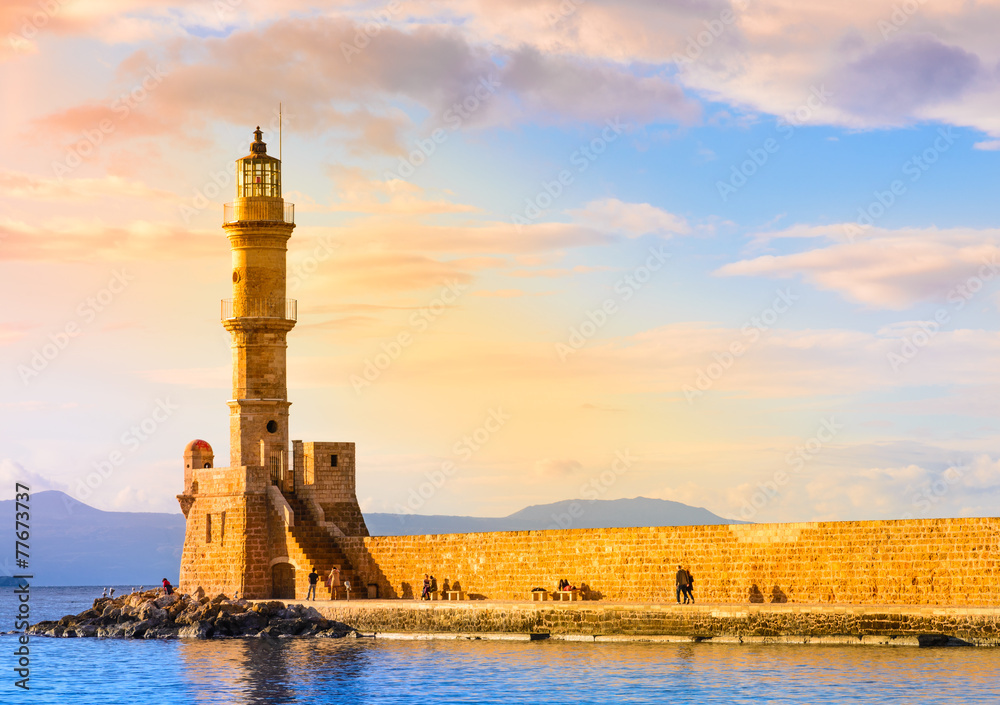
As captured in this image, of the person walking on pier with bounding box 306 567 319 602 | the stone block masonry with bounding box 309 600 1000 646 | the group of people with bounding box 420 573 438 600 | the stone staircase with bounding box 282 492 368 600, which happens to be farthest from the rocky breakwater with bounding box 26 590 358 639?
the group of people with bounding box 420 573 438 600

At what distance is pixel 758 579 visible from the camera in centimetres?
2497

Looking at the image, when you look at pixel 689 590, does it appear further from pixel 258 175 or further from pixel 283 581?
pixel 258 175

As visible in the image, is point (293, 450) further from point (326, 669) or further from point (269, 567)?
point (326, 669)

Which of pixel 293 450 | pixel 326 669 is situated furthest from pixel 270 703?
pixel 293 450

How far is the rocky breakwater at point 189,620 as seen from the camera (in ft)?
96.1

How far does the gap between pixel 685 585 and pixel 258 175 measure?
49.7 feet

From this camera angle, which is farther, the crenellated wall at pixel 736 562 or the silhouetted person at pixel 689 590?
the silhouetted person at pixel 689 590

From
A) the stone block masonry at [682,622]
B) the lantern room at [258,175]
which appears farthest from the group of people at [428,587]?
the lantern room at [258,175]

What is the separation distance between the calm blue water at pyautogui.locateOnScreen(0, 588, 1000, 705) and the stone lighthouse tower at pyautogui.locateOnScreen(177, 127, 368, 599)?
4325 mm

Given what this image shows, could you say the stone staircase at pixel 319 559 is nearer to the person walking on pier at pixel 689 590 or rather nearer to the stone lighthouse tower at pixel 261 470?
the stone lighthouse tower at pixel 261 470

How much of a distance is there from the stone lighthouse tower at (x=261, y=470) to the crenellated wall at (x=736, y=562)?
8.43 ft

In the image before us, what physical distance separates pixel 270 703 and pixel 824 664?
317 inches

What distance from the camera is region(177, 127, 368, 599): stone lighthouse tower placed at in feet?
105

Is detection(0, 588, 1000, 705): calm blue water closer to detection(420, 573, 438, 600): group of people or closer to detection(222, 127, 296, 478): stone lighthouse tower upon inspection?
detection(420, 573, 438, 600): group of people
